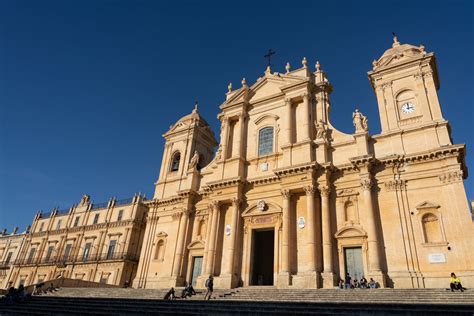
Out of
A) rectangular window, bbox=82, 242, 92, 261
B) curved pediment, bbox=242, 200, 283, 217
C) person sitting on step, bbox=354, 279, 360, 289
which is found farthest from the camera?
rectangular window, bbox=82, 242, 92, 261

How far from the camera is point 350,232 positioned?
17.5m

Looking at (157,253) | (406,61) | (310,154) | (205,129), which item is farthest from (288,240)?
(205,129)

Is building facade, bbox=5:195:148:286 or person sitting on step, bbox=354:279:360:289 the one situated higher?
building facade, bbox=5:195:148:286

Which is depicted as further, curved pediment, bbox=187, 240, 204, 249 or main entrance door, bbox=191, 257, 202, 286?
curved pediment, bbox=187, 240, 204, 249

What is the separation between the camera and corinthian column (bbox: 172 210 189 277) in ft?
72.6

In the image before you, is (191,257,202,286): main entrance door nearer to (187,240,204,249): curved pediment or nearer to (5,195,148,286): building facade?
(187,240,204,249): curved pediment

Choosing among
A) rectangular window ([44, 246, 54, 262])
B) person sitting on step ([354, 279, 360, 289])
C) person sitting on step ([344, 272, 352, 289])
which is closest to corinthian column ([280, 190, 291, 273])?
person sitting on step ([344, 272, 352, 289])

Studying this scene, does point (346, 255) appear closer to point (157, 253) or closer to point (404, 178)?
point (404, 178)

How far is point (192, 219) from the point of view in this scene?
78.3 feet

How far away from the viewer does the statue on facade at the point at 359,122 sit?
1930 centimetres

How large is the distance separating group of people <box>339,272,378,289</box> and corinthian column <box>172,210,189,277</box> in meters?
10.7

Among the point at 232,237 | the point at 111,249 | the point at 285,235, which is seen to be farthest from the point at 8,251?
the point at 285,235

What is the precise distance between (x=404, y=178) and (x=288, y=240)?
6863 mm

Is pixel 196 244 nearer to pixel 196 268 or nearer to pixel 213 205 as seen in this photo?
pixel 196 268
